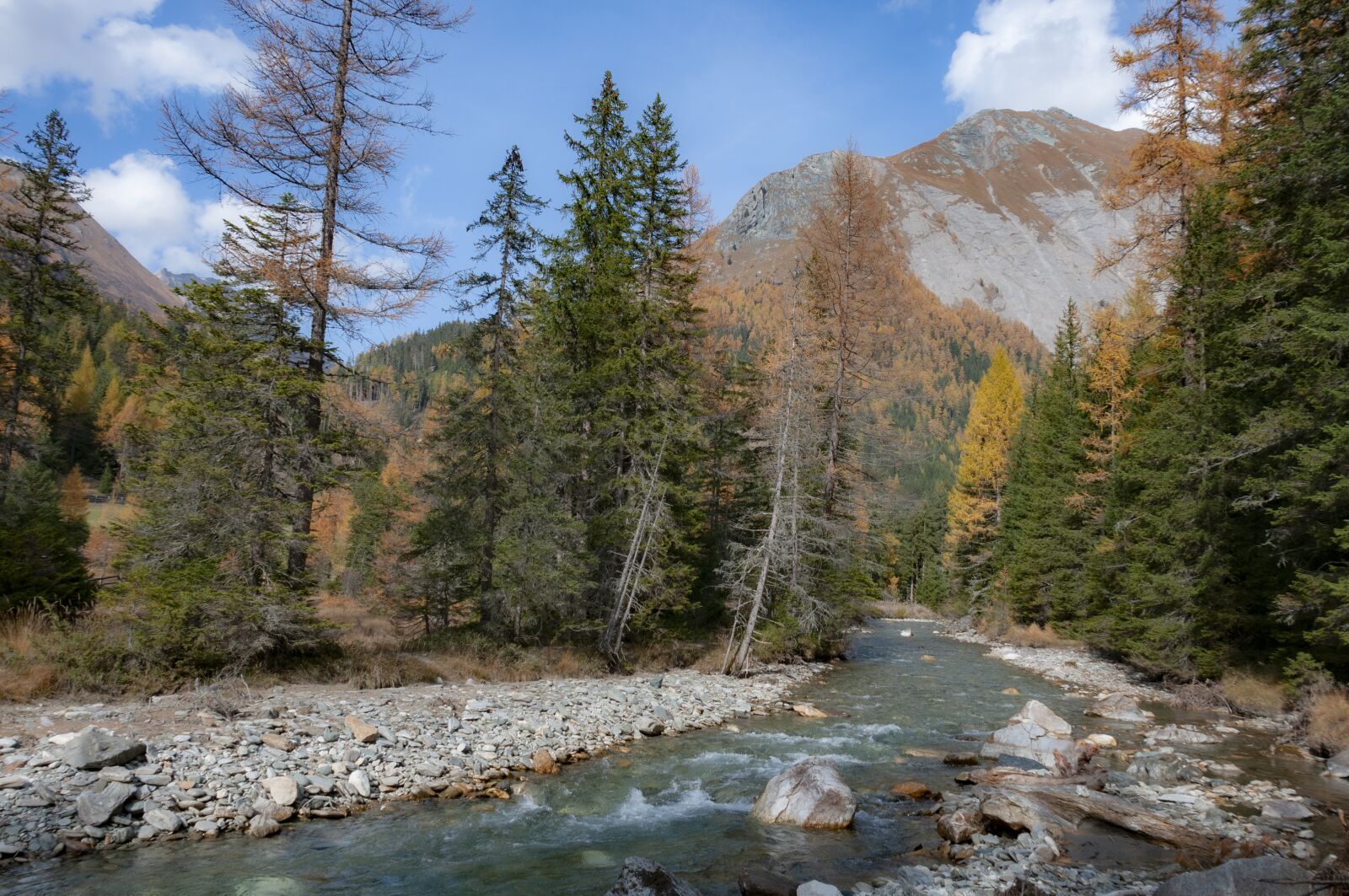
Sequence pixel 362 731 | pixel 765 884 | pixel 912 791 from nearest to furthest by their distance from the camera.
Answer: pixel 765 884
pixel 362 731
pixel 912 791

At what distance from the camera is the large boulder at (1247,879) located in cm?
518

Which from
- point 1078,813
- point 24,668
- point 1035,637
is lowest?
point 1035,637

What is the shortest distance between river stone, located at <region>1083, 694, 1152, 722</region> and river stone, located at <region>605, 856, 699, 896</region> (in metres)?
14.1

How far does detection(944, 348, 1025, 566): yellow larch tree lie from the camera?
40.6 m

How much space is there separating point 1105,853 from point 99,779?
11758mm

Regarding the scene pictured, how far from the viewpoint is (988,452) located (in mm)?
40562

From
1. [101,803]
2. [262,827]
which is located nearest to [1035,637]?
[262,827]

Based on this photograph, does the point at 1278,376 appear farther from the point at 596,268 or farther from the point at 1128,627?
the point at 596,268

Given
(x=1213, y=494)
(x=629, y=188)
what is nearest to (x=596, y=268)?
(x=629, y=188)

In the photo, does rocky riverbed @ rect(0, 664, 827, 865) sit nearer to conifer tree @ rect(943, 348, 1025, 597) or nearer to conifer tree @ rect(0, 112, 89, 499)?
conifer tree @ rect(0, 112, 89, 499)

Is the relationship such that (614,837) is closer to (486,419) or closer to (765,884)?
(765,884)

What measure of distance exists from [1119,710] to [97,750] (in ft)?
64.6

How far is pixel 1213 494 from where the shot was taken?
16344mm

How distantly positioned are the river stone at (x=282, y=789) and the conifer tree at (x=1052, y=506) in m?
28.4
